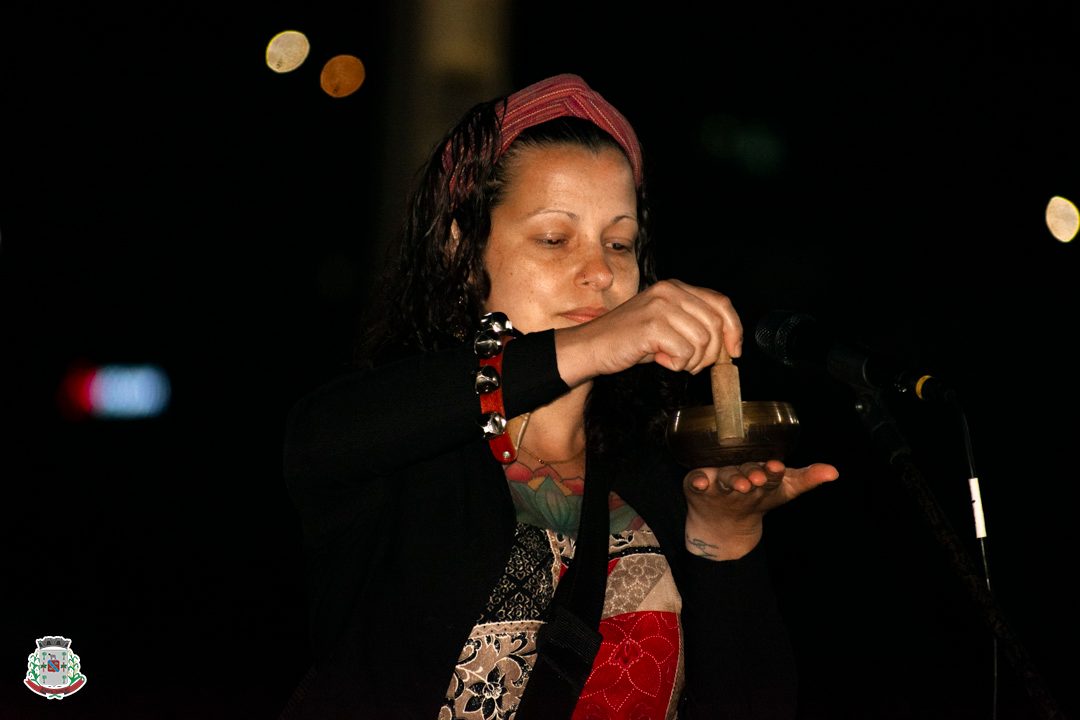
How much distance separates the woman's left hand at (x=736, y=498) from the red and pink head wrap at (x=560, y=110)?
2.20 ft

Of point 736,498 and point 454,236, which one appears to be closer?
point 736,498

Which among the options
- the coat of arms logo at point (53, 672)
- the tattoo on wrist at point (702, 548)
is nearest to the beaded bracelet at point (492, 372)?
the tattoo on wrist at point (702, 548)

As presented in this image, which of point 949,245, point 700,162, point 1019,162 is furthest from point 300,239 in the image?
point 1019,162

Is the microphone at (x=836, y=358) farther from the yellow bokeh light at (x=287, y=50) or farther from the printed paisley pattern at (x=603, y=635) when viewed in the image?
the yellow bokeh light at (x=287, y=50)

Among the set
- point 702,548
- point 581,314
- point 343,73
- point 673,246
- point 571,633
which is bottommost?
point 571,633

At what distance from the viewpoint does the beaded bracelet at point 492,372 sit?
1.41m

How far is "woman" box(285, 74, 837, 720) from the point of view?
1.43 m

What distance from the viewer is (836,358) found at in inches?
63.5

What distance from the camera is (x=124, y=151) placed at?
4.59 m

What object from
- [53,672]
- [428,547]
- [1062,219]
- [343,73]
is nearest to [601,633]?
[428,547]

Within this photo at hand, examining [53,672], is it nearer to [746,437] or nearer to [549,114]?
[549,114]

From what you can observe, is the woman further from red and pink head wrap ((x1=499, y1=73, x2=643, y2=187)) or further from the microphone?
the microphone

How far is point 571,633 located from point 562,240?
0.65 m

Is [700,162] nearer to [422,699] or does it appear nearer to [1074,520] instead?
[1074,520]
